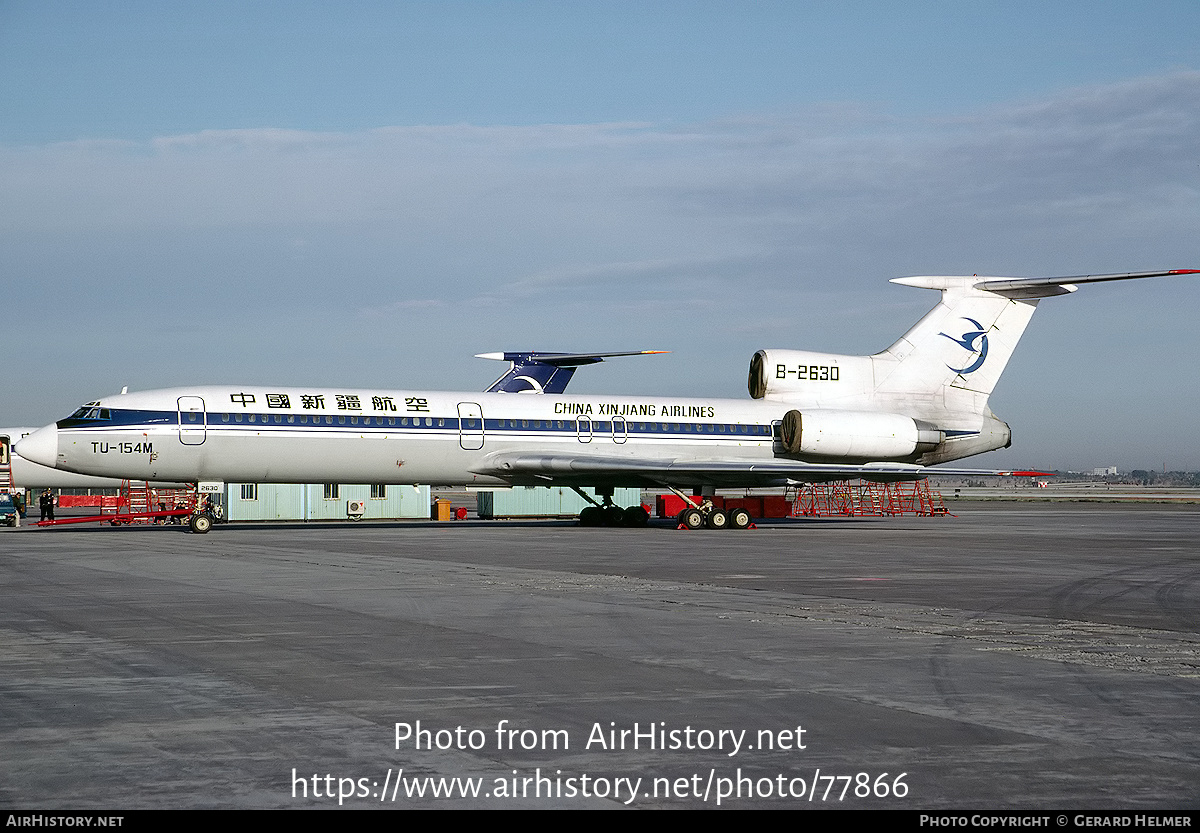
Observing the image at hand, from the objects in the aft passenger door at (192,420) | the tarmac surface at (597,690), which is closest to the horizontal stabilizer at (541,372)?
the aft passenger door at (192,420)

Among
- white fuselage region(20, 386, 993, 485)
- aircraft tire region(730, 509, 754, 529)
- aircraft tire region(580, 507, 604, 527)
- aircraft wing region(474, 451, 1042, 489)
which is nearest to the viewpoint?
white fuselage region(20, 386, 993, 485)

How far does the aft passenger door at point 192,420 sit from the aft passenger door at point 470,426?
7.20 meters

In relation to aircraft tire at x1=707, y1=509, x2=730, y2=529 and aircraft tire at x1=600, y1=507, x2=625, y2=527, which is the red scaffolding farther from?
aircraft tire at x1=707, y1=509, x2=730, y2=529

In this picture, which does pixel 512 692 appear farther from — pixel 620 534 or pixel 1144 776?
pixel 620 534

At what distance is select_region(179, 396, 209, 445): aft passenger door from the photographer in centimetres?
3216

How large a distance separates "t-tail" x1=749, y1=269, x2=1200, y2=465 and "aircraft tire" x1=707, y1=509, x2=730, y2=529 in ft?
10.5

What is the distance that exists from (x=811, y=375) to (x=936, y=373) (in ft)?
13.1

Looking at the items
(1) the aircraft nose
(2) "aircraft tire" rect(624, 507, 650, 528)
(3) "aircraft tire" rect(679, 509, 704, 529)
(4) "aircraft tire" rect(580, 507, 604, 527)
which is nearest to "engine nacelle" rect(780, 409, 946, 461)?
(3) "aircraft tire" rect(679, 509, 704, 529)

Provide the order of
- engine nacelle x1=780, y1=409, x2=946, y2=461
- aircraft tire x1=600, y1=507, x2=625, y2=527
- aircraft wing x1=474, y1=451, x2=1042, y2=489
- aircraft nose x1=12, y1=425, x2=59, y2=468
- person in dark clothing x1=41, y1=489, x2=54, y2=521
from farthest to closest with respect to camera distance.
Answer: person in dark clothing x1=41, y1=489, x2=54, y2=521 → aircraft tire x1=600, y1=507, x2=625, y2=527 → engine nacelle x1=780, y1=409, x2=946, y2=461 → aircraft wing x1=474, y1=451, x2=1042, y2=489 → aircraft nose x1=12, y1=425, x2=59, y2=468

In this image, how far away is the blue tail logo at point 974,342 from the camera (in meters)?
38.2

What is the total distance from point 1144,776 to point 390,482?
101 ft

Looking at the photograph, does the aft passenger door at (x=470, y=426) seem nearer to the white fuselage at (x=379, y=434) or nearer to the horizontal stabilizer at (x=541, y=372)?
the white fuselage at (x=379, y=434)

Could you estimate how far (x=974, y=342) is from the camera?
3834 cm

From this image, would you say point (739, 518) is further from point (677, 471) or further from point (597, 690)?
point (597, 690)
